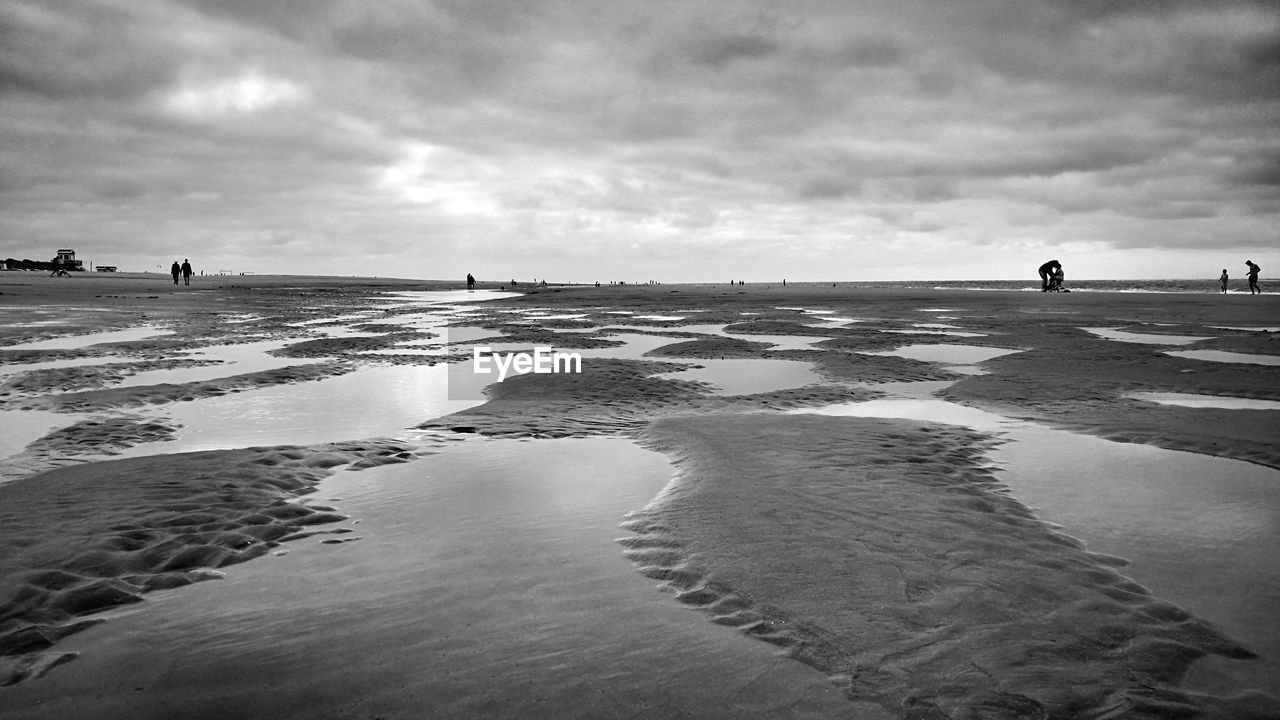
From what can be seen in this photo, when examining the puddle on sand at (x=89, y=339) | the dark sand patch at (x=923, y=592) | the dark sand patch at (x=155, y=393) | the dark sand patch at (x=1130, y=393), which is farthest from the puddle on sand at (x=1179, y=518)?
the puddle on sand at (x=89, y=339)

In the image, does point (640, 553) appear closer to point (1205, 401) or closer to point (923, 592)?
point (923, 592)

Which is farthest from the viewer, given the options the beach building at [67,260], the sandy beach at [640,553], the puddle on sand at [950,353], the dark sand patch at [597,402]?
the beach building at [67,260]

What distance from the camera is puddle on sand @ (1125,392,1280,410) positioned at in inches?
494

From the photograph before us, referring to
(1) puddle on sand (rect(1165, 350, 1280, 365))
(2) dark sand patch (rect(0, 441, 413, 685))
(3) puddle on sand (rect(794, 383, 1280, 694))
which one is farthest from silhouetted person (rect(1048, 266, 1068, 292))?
(2) dark sand patch (rect(0, 441, 413, 685))

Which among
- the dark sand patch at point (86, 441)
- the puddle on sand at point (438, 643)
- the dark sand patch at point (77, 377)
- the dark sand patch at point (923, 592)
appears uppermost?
the dark sand patch at point (77, 377)

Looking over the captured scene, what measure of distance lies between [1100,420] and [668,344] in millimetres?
14759

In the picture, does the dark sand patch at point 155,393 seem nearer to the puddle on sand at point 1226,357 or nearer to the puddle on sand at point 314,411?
the puddle on sand at point 314,411

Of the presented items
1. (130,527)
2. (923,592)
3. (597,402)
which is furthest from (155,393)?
(923,592)

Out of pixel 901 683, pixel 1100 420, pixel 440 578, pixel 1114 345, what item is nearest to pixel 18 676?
pixel 440 578

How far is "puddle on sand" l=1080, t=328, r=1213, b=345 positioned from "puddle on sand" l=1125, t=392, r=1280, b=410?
10.9 metres

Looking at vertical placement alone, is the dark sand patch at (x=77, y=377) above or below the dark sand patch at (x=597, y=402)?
above

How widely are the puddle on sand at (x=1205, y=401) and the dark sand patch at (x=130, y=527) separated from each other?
44.6 ft

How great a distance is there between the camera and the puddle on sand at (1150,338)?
2339 centimetres

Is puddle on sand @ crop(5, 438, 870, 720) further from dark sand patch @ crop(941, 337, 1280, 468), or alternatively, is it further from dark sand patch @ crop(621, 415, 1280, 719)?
dark sand patch @ crop(941, 337, 1280, 468)
